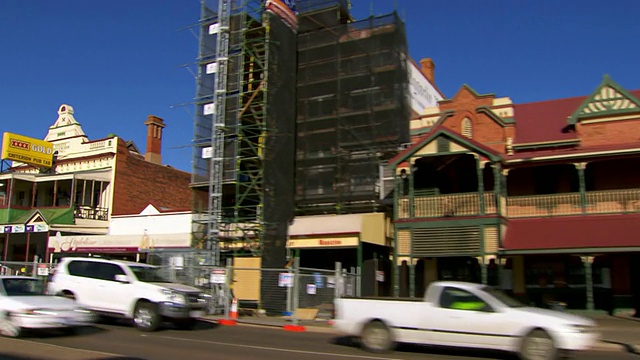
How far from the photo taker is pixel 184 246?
2906cm

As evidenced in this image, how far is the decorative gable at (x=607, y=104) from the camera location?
72.7 ft

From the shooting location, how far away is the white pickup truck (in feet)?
36.0

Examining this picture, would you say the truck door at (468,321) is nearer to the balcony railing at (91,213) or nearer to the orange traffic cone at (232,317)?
the orange traffic cone at (232,317)

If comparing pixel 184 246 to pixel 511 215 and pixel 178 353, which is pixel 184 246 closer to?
pixel 511 215

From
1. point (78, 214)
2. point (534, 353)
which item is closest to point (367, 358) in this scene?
point (534, 353)

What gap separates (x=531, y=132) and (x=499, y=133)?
134 centimetres

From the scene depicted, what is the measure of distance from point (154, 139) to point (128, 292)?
2826 cm

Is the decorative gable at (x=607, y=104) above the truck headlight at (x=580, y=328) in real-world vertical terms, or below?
above

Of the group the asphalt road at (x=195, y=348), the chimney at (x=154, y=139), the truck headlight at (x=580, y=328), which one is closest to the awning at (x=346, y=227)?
the asphalt road at (x=195, y=348)

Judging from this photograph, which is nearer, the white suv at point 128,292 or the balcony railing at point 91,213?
the white suv at point 128,292

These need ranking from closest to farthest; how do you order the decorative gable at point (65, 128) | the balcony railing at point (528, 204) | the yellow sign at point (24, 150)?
the balcony railing at point (528, 204), the yellow sign at point (24, 150), the decorative gable at point (65, 128)

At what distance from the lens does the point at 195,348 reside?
12.3m

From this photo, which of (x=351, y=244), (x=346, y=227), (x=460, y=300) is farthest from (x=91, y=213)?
(x=460, y=300)

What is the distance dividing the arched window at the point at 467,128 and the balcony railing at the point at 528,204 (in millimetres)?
3664
